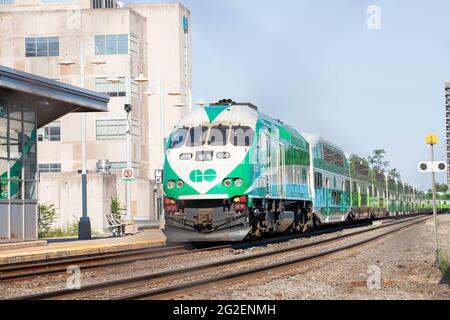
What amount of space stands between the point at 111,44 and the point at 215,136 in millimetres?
52255

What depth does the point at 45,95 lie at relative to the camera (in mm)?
23688

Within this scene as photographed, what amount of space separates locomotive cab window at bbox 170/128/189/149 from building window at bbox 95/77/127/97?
1966 inches

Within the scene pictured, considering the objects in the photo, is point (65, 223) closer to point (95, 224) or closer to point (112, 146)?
point (95, 224)

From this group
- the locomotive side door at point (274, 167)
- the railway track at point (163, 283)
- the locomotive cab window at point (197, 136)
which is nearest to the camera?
the railway track at point (163, 283)

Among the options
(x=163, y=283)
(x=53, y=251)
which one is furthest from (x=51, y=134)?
(x=163, y=283)

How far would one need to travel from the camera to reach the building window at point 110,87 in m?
70.6

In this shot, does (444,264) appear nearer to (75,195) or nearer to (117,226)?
(117,226)

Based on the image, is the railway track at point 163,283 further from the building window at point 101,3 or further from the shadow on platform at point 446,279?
the building window at point 101,3

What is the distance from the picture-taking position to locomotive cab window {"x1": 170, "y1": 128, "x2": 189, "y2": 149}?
816 inches

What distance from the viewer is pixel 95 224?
133 feet

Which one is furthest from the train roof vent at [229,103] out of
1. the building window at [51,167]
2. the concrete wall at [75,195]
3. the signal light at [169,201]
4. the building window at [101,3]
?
the building window at [101,3]

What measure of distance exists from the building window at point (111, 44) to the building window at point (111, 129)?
6476 millimetres

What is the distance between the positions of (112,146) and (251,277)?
57.6m
